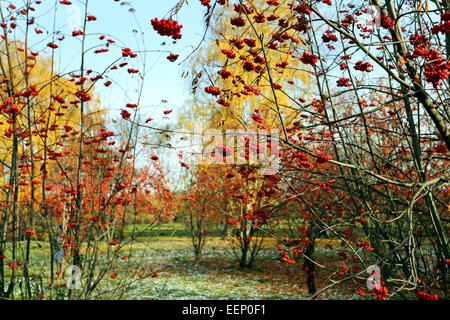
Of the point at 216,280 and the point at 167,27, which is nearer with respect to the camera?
the point at 167,27

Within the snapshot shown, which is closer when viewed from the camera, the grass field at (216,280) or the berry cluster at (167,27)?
the berry cluster at (167,27)

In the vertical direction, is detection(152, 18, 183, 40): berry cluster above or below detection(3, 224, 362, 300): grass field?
above

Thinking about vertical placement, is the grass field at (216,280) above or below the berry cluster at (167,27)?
below

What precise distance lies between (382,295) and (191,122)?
1038 centimetres

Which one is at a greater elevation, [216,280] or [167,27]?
[167,27]

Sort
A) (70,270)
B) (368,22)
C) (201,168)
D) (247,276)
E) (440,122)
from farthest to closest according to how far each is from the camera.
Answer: (201,168)
(247,276)
(70,270)
(368,22)
(440,122)

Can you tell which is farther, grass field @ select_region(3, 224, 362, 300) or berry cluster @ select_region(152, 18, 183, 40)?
grass field @ select_region(3, 224, 362, 300)
